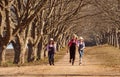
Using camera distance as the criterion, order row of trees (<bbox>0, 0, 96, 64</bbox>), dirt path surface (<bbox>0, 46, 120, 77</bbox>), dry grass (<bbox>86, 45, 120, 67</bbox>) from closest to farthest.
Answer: dirt path surface (<bbox>0, 46, 120, 77</bbox>)
row of trees (<bbox>0, 0, 96, 64</bbox>)
dry grass (<bbox>86, 45, 120, 67</bbox>)

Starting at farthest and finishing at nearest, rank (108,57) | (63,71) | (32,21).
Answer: (108,57) → (32,21) → (63,71)

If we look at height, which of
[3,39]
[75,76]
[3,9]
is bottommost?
[75,76]

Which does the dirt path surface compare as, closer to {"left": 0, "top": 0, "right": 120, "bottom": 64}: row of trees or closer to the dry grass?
the dry grass

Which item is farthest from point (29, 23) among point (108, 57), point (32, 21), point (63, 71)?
point (108, 57)

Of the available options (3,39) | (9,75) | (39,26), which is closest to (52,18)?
(39,26)

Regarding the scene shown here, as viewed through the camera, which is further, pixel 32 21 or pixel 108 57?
pixel 108 57

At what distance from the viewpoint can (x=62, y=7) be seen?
126 ft

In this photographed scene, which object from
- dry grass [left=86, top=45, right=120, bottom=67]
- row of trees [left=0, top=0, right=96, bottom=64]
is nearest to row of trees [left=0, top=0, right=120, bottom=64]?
row of trees [left=0, top=0, right=96, bottom=64]

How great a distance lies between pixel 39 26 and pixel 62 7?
160 inches

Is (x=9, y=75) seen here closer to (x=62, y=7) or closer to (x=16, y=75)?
(x=16, y=75)

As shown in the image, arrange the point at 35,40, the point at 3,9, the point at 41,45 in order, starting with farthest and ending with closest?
1. the point at 41,45
2. the point at 35,40
3. the point at 3,9

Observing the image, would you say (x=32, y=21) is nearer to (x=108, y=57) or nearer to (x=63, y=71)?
(x=108, y=57)

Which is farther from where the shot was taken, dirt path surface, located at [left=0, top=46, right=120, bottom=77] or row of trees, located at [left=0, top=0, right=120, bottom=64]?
row of trees, located at [left=0, top=0, right=120, bottom=64]

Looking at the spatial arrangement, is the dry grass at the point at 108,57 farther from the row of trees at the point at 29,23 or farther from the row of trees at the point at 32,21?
the row of trees at the point at 29,23
